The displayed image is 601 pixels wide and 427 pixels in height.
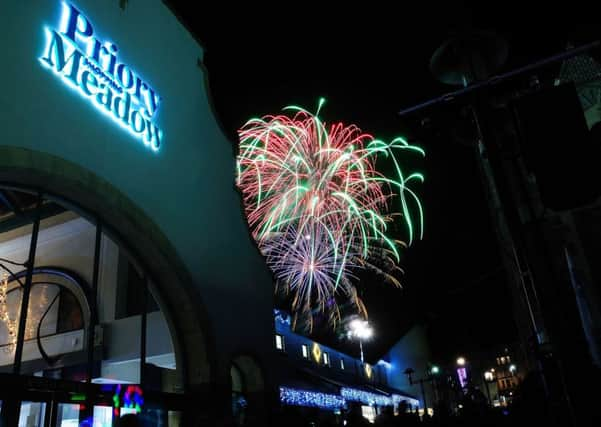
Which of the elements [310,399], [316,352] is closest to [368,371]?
[316,352]

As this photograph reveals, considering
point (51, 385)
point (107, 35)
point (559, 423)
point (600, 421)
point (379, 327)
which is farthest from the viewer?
point (379, 327)

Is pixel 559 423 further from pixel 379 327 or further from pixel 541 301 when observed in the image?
pixel 379 327

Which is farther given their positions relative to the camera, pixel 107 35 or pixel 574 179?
pixel 107 35

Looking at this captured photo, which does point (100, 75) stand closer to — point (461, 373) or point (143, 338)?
point (143, 338)

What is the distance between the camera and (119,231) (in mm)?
9938

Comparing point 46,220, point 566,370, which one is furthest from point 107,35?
point 566,370

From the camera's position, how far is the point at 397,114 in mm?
5074

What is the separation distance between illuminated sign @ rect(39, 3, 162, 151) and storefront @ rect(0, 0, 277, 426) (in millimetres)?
29

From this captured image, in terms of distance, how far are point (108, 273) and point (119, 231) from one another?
9.24 feet

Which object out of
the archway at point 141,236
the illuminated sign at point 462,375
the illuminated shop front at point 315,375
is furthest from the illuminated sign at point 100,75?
the illuminated sign at point 462,375

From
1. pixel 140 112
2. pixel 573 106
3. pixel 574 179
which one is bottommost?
pixel 574 179

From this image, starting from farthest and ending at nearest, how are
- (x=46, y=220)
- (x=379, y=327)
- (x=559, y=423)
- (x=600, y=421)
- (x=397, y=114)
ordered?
1. (x=379, y=327)
2. (x=46, y=220)
3. (x=397, y=114)
4. (x=559, y=423)
5. (x=600, y=421)

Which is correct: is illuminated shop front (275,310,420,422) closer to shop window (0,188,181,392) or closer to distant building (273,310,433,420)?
distant building (273,310,433,420)

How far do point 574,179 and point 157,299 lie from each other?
923 cm
